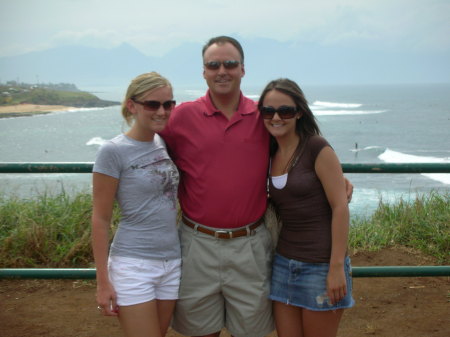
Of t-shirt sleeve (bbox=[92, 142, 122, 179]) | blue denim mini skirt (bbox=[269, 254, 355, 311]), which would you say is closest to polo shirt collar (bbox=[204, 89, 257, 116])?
t-shirt sleeve (bbox=[92, 142, 122, 179])

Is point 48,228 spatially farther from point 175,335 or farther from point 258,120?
point 258,120

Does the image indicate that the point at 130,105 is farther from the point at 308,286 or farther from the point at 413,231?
the point at 413,231

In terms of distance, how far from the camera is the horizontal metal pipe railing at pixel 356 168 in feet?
9.83

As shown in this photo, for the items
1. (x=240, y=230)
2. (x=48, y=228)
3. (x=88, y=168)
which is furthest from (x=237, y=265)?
(x=48, y=228)

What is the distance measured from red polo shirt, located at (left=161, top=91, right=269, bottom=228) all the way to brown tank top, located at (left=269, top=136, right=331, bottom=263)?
0.16m

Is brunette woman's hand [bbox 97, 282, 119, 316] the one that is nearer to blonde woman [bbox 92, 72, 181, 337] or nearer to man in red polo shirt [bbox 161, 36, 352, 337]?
blonde woman [bbox 92, 72, 181, 337]

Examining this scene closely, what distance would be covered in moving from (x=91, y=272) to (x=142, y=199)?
754 millimetres

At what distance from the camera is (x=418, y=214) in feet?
18.7

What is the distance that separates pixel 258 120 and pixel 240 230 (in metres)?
0.56

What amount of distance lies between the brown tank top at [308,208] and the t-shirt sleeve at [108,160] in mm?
777

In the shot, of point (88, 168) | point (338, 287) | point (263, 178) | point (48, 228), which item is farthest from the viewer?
point (48, 228)

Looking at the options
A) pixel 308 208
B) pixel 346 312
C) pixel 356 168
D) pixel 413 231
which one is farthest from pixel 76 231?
pixel 413 231

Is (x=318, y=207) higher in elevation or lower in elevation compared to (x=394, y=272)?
higher

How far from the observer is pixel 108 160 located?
240 centimetres
